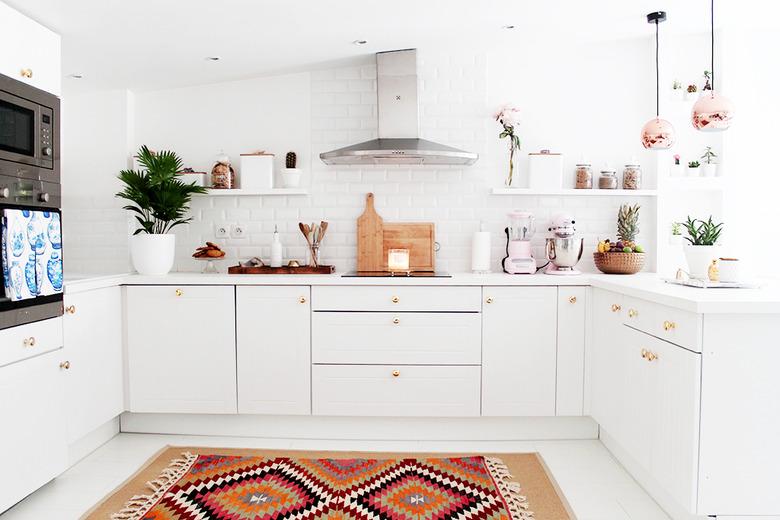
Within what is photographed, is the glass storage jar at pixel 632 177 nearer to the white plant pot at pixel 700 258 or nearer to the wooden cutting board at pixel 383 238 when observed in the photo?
the white plant pot at pixel 700 258

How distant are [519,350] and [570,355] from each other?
0.30 meters

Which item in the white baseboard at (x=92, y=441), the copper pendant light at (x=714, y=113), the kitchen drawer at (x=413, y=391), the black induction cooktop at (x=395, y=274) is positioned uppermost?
the copper pendant light at (x=714, y=113)

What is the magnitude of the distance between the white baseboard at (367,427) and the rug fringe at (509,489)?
334 mm

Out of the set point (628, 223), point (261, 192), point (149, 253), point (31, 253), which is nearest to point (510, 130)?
point (628, 223)

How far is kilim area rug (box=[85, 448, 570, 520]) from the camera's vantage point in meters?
2.39

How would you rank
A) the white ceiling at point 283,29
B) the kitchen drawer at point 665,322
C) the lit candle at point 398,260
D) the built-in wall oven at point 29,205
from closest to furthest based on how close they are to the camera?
the kitchen drawer at point 665,322, the built-in wall oven at point 29,205, the white ceiling at point 283,29, the lit candle at point 398,260

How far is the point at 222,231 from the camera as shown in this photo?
3773 mm

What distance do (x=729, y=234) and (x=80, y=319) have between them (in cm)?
394

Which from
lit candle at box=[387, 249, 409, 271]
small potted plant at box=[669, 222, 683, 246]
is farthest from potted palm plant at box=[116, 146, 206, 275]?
small potted plant at box=[669, 222, 683, 246]

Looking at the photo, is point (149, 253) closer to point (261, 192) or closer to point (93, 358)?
point (93, 358)

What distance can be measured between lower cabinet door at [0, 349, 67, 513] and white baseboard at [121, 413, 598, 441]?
0.79m

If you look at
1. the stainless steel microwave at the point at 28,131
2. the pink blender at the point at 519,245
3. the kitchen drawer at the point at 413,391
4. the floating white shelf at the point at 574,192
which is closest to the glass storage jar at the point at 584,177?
the floating white shelf at the point at 574,192

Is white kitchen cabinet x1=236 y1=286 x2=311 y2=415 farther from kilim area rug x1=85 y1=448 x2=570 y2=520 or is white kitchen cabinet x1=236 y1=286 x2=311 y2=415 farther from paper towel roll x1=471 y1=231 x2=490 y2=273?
paper towel roll x1=471 y1=231 x2=490 y2=273

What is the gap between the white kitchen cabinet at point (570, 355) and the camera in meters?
3.14
